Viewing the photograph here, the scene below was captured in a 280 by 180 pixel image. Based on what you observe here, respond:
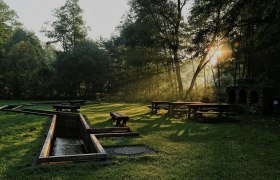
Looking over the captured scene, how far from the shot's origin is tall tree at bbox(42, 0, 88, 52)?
131ft

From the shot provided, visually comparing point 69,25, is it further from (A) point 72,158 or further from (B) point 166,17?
(A) point 72,158

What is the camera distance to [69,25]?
40.1m

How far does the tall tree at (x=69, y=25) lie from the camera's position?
40.0 metres

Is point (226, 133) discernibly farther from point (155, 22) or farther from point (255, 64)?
point (155, 22)

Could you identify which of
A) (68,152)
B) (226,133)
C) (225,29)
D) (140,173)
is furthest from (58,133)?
(225,29)

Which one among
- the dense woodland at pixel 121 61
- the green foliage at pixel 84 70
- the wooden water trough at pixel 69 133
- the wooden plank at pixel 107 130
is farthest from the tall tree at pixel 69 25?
the wooden plank at pixel 107 130

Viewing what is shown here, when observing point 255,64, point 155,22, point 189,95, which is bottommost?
point 189,95

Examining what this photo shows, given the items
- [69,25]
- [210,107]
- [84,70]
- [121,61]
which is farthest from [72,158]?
[69,25]

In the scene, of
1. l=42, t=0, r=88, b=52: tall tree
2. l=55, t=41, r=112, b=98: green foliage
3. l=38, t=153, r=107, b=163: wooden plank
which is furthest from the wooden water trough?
l=42, t=0, r=88, b=52: tall tree

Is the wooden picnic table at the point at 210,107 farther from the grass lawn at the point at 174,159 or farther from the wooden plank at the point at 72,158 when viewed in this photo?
the wooden plank at the point at 72,158

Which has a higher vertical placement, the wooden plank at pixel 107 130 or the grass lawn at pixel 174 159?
the wooden plank at pixel 107 130

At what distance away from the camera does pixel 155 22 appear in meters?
25.8

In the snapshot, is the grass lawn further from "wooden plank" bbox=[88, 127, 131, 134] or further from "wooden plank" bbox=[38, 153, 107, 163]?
"wooden plank" bbox=[88, 127, 131, 134]

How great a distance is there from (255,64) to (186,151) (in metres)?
14.2
